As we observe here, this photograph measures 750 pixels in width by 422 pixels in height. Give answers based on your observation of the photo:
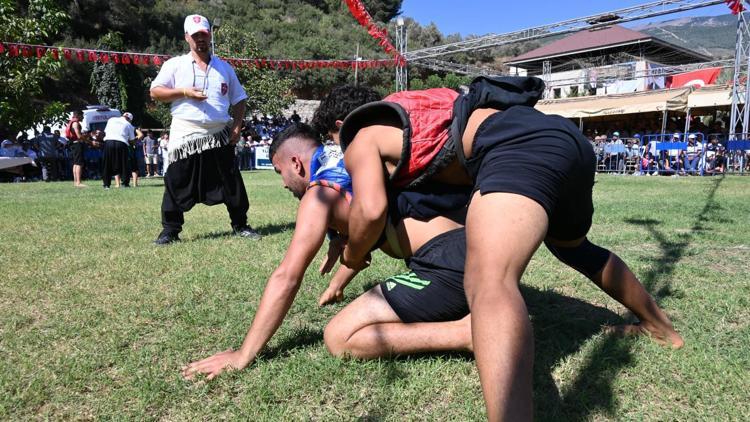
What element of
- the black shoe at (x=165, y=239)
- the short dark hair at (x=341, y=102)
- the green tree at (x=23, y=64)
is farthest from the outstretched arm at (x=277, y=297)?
the green tree at (x=23, y=64)

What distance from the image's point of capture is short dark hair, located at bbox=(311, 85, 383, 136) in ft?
8.09

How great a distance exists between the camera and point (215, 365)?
2154 millimetres

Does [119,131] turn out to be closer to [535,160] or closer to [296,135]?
[296,135]

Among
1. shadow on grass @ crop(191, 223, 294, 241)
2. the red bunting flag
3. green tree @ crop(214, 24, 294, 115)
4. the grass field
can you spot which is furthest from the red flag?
the grass field

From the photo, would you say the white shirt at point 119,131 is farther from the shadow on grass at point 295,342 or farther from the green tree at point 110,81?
the green tree at point 110,81

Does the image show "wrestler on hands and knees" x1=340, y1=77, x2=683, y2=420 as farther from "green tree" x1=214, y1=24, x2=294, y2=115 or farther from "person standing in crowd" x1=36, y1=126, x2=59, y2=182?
"green tree" x1=214, y1=24, x2=294, y2=115

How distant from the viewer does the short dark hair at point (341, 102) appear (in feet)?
8.09

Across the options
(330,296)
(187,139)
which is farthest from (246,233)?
(330,296)

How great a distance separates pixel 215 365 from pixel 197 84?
137 inches

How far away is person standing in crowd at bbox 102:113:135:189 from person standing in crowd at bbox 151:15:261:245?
7.50 metres

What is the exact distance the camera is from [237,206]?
206 inches

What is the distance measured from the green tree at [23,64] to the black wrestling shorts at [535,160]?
16055mm

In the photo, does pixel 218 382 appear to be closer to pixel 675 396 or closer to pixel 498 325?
pixel 498 325

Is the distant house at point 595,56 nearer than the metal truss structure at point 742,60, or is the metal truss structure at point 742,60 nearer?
the metal truss structure at point 742,60
